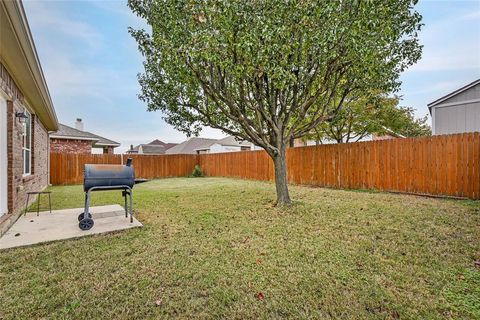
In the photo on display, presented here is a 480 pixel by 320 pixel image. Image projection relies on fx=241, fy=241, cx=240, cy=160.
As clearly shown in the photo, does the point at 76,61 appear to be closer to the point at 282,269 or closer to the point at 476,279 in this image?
the point at 282,269

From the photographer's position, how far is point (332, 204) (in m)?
6.55

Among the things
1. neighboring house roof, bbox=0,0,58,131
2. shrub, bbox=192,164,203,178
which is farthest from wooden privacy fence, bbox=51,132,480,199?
neighboring house roof, bbox=0,0,58,131

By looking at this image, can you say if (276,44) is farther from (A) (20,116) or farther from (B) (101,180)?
(A) (20,116)

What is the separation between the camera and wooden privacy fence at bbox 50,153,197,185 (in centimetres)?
1433

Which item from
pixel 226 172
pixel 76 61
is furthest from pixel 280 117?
pixel 226 172

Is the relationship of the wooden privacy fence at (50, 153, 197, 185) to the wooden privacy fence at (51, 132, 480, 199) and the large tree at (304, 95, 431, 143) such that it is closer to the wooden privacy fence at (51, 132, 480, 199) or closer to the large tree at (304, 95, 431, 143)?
the wooden privacy fence at (51, 132, 480, 199)

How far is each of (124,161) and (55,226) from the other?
13.8 metres

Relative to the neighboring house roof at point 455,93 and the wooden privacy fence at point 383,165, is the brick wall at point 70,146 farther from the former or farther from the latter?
the neighboring house roof at point 455,93

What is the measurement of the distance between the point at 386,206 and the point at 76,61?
12207 millimetres

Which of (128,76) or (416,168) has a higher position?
(128,76)

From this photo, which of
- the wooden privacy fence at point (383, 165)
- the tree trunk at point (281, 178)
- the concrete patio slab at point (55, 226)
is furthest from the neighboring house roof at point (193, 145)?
the concrete patio slab at point (55, 226)

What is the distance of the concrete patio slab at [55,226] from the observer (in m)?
3.85

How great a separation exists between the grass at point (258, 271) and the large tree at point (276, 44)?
279cm

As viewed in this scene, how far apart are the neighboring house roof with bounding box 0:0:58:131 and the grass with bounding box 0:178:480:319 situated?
9.84ft
